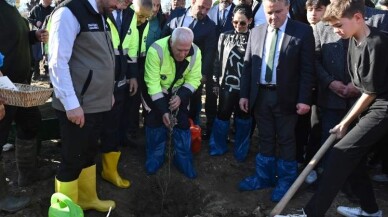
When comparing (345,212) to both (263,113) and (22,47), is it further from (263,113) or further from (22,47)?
(22,47)

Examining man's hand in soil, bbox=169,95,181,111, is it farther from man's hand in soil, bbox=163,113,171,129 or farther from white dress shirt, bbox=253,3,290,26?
white dress shirt, bbox=253,3,290,26

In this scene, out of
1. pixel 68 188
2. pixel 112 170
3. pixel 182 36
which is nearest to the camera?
pixel 68 188

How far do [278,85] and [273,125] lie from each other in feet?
1.55

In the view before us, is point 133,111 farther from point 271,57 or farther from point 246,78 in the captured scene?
point 271,57

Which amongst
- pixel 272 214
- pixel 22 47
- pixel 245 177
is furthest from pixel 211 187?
pixel 22 47

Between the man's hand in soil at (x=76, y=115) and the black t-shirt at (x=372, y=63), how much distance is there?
2.30m

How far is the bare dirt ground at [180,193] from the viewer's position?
3986mm

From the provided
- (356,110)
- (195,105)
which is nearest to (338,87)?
(356,110)

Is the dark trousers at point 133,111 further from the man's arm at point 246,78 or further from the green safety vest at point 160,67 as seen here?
the man's arm at point 246,78

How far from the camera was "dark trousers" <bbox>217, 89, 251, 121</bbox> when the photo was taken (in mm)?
4879

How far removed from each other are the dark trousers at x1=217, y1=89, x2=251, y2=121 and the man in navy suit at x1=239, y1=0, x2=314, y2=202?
0.50m

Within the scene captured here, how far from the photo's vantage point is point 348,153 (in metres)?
3.21

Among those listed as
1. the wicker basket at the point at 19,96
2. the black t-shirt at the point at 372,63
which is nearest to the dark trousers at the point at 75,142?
the wicker basket at the point at 19,96

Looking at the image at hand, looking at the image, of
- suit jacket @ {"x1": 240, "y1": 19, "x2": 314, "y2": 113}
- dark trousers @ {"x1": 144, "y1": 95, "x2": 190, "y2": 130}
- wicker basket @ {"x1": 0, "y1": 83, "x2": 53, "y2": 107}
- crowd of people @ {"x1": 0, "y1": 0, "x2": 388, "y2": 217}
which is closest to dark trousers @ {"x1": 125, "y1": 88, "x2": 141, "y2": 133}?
crowd of people @ {"x1": 0, "y1": 0, "x2": 388, "y2": 217}
